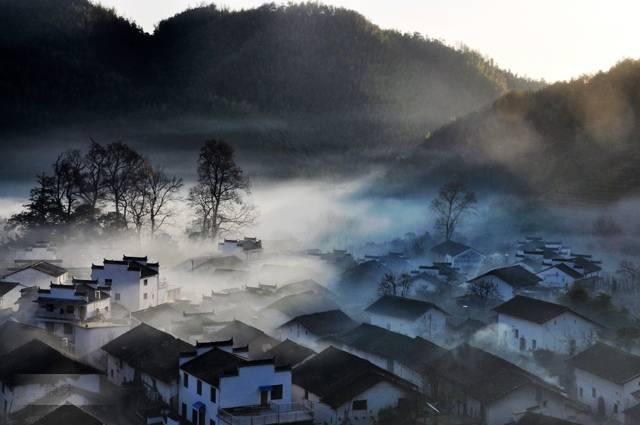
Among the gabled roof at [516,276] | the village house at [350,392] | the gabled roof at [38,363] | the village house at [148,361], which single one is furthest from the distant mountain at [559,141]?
the gabled roof at [38,363]

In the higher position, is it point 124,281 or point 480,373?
point 124,281

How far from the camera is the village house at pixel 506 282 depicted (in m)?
25.3

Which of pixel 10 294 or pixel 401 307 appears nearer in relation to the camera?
pixel 10 294

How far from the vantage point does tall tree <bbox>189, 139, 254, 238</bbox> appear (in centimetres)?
2941

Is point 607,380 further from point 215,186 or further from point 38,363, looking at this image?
point 215,186

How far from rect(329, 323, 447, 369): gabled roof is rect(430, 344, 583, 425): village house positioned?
94cm

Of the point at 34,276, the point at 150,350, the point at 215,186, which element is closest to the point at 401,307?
the point at 150,350

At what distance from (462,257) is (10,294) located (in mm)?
16958

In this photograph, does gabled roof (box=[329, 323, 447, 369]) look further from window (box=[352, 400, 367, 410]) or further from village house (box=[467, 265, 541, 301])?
village house (box=[467, 265, 541, 301])

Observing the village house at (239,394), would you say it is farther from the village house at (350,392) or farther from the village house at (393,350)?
the village house at (393,350)

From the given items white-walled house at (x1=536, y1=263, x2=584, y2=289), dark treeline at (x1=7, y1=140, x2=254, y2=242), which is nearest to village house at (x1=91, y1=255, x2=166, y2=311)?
dark treeline at (x1=7, y1=140, x2=254, y2=242)

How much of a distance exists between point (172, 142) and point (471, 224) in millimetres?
16540

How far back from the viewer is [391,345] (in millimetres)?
19766

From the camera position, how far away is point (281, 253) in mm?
32219
